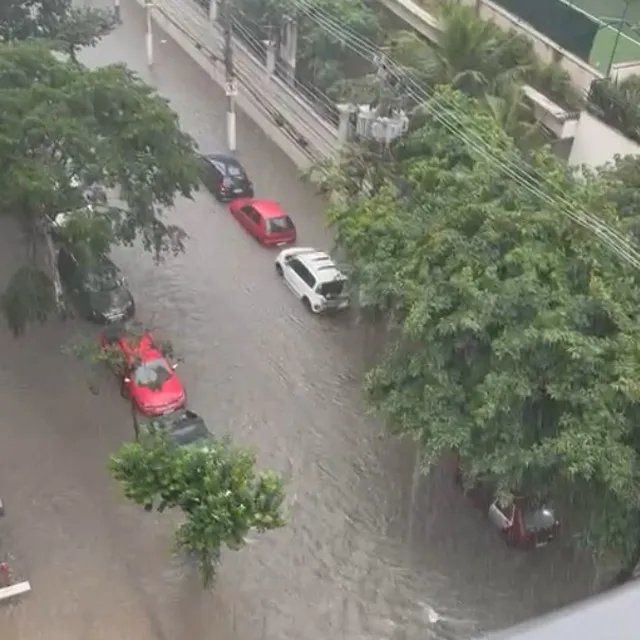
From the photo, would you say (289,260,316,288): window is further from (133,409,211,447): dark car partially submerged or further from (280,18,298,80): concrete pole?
(280,18,298,80): concrete pole

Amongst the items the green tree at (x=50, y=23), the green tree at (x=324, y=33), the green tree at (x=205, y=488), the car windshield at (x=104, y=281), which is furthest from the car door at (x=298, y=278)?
the green tree at (x=205, y=488)

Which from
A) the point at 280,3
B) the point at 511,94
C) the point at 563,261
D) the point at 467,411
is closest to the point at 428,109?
the point at 511,94

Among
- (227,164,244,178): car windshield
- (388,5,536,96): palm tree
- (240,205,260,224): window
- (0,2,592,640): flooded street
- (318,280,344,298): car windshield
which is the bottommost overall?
(0,2,592,640): flooded street

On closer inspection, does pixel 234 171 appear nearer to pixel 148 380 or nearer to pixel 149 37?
pixel 149 37

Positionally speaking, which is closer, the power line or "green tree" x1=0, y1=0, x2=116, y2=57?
the power line

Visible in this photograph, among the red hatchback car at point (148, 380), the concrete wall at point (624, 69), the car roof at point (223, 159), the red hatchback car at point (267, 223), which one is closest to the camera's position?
the red hatchback car at point (148, 380)

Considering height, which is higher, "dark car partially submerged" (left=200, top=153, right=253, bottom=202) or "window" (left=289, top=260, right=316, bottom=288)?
"window" (left=289, top=260, right=316, bottom=288)

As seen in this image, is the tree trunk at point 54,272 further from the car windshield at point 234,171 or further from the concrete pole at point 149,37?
the concrete pole at point 149,37

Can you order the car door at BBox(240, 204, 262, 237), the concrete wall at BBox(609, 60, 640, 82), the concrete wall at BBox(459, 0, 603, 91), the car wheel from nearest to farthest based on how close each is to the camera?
the car wheel → the concrete wall at BBox(609, 60, 640, 82) → the concrete wall at BBox(459, 0, 603, 91) → the car door at BBox(240, 204, 262, 237)

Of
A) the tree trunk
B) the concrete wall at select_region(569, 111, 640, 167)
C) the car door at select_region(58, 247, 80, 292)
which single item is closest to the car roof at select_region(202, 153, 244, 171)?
the car door at select_region(58, 247, 80, 292)
